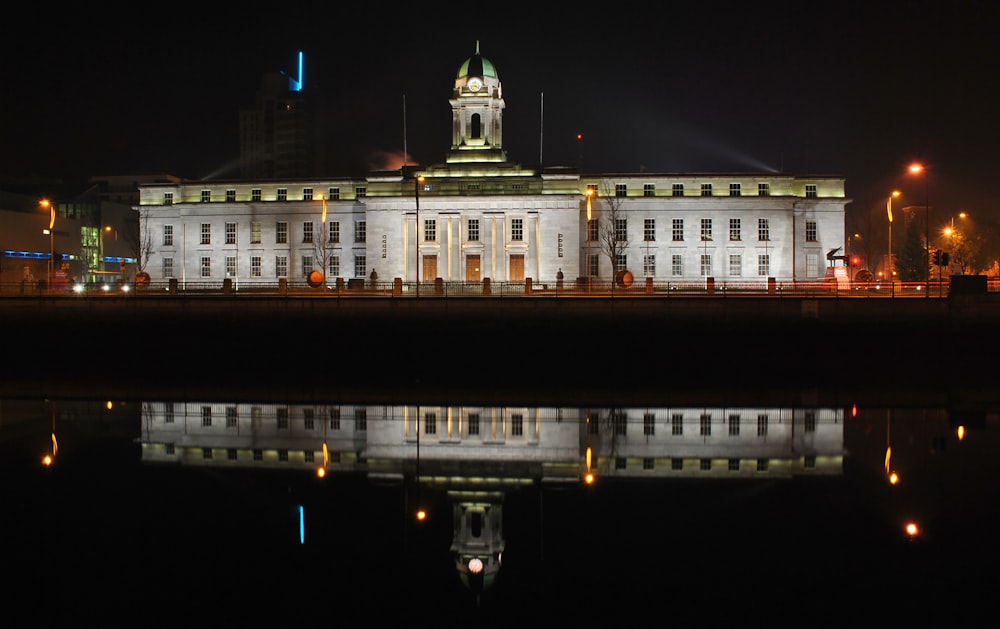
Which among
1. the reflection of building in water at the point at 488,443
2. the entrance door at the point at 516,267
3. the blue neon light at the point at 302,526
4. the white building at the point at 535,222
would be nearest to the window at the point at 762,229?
the white building at the point at 535,222

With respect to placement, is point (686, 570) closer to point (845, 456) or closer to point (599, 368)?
point (845, 456)

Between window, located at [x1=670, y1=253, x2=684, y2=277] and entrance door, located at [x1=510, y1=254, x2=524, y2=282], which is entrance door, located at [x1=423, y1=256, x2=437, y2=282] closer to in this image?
entrance door, located at [x1=510, y1=254, x2=524, y2=282]

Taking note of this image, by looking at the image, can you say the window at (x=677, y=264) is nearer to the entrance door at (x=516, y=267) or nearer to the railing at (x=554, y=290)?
the railing at (x=554, y=290)

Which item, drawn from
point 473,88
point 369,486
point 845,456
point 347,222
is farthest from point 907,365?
point 347,222

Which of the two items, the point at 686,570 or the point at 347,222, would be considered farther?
the point at 347,222

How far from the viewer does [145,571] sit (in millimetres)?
13266

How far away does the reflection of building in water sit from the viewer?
63.0 ft

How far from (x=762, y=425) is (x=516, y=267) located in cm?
4154

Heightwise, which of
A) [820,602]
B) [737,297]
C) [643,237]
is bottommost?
[820,602]

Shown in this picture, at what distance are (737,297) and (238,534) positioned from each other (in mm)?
30621

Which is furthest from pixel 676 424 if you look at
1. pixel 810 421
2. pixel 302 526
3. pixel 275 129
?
pixel 275 129

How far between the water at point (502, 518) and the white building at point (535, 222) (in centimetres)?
3952

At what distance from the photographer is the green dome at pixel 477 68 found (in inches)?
2655

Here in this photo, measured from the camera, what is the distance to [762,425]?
25375 millimetres
